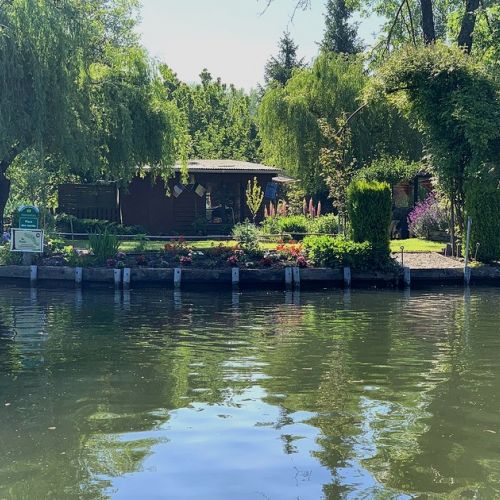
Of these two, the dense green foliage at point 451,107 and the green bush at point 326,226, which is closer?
the dense green foliage at point 451,107

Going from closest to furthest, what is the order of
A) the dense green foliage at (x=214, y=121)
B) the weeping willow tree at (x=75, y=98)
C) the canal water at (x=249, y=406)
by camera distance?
1. the canal water at (x=249, y=406)
2. the weeping willow tree at (x=75, y=98)
3. the dense green foliage at (x=214, y=121)

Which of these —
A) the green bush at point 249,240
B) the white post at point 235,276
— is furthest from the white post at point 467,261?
the white post at point 235,276

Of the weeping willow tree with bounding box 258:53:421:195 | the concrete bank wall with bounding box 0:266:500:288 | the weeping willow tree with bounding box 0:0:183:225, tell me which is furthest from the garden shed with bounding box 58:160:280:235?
the concrete bank wall with bounding box 0:266:500:288

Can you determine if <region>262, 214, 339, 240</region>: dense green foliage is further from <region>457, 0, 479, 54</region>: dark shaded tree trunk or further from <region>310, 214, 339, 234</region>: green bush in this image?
<region>457, 0, 479, 54</region>: dark shaded tree trunk

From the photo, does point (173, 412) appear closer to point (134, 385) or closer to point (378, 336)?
point (134, 385)

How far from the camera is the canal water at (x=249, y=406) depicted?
6.07 m

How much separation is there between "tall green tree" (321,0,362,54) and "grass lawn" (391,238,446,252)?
94.4ft

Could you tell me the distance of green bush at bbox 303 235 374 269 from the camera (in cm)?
1973

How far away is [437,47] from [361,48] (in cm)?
3150

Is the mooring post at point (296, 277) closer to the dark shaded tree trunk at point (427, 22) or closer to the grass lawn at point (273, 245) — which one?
the grass lawn at point (273, 245)

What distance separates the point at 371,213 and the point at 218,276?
4.55m

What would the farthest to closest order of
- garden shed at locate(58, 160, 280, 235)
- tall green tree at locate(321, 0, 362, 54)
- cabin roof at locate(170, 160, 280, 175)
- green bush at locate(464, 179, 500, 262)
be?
tall green tree at locate(321, 0, 362, 54), garden shed at locate(58, 160, 280, 235), cabin roof at locate(170, 160, 280, 175), green bush at locate(464, 179, 500, 262)

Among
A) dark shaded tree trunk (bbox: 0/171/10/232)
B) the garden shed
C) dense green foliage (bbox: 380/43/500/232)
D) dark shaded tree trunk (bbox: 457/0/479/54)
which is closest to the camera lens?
dense green foliage (bbox: 380/43/500/232)

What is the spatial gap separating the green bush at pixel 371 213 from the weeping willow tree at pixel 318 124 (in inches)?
463
